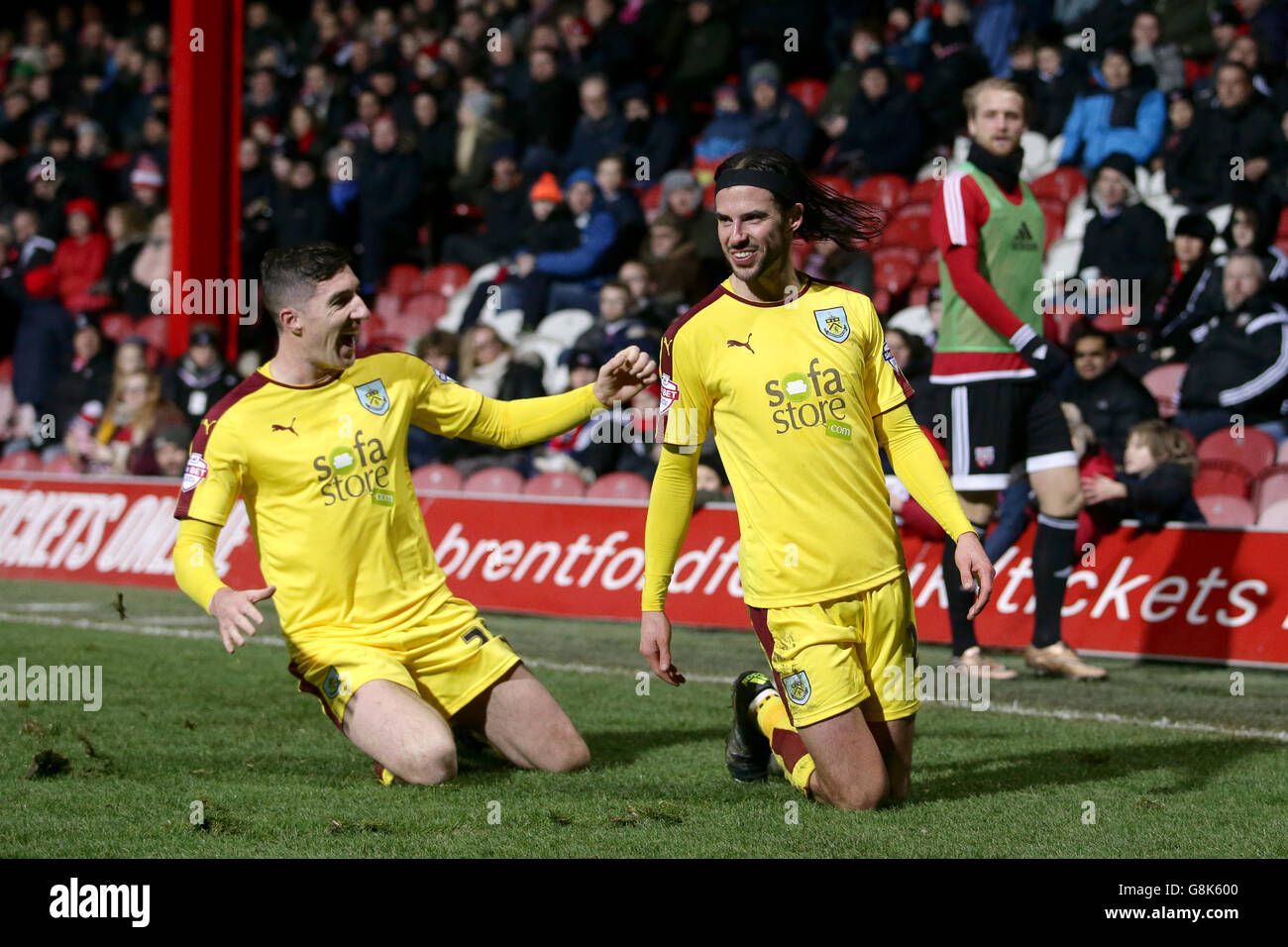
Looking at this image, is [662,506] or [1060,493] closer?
[662,506]

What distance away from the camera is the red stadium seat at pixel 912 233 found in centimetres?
1320

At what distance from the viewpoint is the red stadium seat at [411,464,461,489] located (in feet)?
40.0

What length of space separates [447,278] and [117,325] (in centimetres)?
386

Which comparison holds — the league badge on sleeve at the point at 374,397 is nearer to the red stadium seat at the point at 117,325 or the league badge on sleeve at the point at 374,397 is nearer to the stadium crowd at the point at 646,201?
the stadium crowd at the point at 646,201

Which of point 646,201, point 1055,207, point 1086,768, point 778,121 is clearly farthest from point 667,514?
point 646,201

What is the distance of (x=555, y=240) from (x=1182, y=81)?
5.24 meters

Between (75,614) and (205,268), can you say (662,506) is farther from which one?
(205,268)

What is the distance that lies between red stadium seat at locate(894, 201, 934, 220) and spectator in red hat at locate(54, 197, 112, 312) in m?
8.61

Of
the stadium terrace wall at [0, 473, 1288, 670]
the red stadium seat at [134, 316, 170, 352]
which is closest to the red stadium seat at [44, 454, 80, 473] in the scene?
the stadium terrace wall at [0, 473, 1288, 670]

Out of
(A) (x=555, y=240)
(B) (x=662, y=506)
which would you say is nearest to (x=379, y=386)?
(B) (x=662, y=506)

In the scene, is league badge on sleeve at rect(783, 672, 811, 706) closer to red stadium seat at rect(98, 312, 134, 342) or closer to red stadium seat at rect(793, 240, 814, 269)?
red stadium seat at rect(793, 240, 814, 269)

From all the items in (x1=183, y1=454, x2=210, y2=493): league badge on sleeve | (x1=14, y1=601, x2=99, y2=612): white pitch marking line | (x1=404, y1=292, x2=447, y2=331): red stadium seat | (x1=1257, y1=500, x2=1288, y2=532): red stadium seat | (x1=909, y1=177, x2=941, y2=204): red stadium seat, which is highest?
(x1=909, y1=177, x2=941, y2=204): red stadium seat

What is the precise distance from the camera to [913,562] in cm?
929

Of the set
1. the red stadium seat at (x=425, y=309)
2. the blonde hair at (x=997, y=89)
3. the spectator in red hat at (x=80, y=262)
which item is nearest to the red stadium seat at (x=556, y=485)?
the blonde hair at (x=997, y=89)
